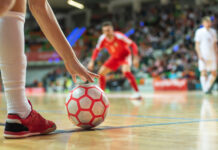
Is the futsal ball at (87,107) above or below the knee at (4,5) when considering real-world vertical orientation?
below

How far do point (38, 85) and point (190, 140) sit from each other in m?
18.8

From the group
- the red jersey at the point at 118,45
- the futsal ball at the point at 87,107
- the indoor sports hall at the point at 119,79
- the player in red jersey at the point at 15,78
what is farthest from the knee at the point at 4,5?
the red jersey at the point at 118,45

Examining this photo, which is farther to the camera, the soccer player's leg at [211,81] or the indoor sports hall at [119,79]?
the soccer player's leg at [211,81]

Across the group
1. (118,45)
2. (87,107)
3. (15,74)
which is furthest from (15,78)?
(118,45)

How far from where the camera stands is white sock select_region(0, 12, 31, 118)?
1.78 m

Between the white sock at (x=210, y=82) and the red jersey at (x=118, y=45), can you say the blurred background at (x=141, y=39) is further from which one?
the red jersey at (x=118, y=45)

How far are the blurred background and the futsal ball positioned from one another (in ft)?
38.8

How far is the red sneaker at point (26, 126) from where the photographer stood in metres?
1.74

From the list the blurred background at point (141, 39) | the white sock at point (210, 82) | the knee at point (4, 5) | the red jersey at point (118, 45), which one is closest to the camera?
the knee at point (4, 5)

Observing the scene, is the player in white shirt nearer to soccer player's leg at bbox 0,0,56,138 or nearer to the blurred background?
the blurred background

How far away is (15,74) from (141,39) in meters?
17.9

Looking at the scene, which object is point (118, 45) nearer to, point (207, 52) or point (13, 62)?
point (207, 52)

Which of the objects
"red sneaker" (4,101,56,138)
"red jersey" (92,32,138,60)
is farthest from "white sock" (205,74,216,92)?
"red sneaker" (4,101,56,138)

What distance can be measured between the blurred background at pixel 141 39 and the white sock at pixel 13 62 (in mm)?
12261
